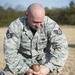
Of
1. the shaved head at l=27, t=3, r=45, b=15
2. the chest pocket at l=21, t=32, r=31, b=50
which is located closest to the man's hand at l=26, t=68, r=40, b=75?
the chest pocket at l=21, t=32, r=31, b=50

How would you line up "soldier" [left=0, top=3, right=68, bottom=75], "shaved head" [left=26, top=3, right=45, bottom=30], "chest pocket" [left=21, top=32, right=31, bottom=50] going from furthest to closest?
"chest pocket" [left=21, top=32, right=31, bottom=50] → "soldier" [left=0, top=3, right=68, bottom=75] → "shaved head" [left=26, top=3, right=45, bottom=30]

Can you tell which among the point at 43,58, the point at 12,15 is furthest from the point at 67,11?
the point at 43,58

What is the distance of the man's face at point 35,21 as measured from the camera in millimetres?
3969

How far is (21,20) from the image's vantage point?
4324mm

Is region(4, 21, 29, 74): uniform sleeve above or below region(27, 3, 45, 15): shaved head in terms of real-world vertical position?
below

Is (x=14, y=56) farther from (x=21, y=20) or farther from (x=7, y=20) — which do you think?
(x=7, y=20)

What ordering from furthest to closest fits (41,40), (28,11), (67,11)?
(67,11) → (41,40) → (28,11)

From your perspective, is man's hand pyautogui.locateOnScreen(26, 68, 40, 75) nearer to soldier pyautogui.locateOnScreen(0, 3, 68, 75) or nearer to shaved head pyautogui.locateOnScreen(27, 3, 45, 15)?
soldier pyautogui.locateOnScreen(0, 3, 68, 75)

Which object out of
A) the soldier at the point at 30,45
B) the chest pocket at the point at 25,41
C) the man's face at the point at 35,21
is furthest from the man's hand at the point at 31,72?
the man's face at the point at 35,21

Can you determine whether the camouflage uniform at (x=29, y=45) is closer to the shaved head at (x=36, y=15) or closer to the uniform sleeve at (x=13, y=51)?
the uniform sleeve at (x=13, y=51)

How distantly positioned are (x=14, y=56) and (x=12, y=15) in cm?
5186

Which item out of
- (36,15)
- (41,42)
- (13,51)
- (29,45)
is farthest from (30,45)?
(36,15)

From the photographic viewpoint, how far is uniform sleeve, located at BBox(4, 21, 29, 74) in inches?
165

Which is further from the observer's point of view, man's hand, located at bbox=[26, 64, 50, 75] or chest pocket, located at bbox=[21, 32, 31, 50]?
chest pocket, located at bbox=[21, 32, 31, 50]
